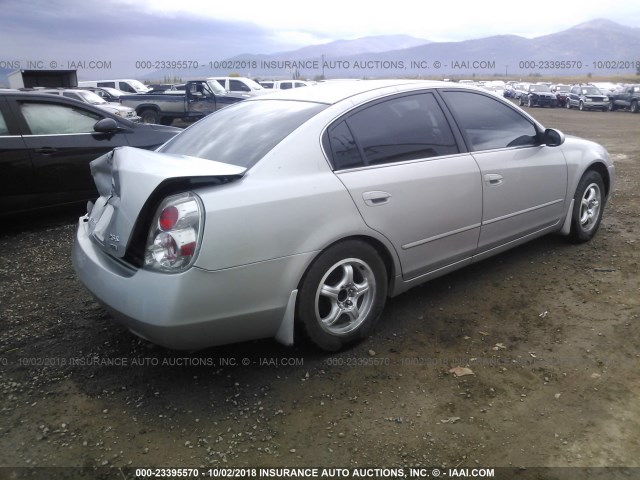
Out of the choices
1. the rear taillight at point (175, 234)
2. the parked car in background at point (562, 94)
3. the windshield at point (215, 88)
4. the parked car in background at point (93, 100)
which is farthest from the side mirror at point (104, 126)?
the parked car in background at point (562, 94)

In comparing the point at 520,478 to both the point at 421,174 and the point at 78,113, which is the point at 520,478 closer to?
the point at 421,174

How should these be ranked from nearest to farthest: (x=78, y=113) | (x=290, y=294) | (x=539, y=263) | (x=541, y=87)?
1. (x=290, y=294)
2. (x=539, y=263)
3. (x=78, y=113)
4. (x=541, y=87)

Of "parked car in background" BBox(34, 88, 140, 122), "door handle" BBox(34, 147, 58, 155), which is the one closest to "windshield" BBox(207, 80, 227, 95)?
"parked car in background" BBox(34, 88, 140, 122)

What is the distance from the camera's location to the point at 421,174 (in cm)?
319

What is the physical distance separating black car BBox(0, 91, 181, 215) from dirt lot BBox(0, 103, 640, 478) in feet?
5.50

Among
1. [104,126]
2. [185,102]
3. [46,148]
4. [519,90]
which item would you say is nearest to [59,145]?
[46,148]

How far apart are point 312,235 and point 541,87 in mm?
36805

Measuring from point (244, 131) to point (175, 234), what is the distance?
3.27 ft

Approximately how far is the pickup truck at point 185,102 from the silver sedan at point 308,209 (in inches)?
512

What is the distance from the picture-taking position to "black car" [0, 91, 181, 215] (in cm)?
515

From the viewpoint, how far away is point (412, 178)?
3.14 meters

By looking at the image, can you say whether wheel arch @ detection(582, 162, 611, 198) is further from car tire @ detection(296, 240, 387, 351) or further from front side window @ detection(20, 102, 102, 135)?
front side window @ detection(20, 102, 102, 135)

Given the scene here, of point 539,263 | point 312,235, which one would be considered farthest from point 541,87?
point 312,235

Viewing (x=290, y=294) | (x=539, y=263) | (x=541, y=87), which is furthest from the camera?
(x=541, y=87)
